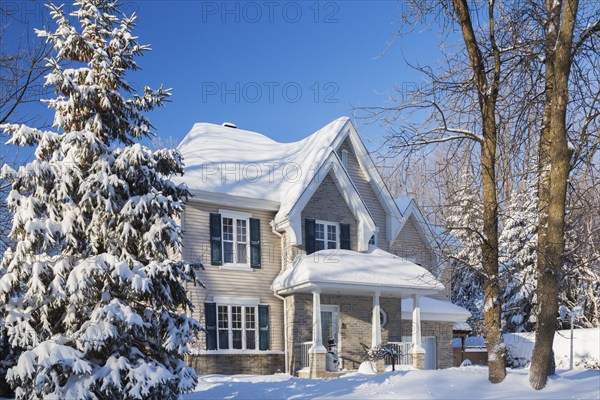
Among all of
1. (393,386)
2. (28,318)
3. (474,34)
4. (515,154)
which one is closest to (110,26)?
(28,318)

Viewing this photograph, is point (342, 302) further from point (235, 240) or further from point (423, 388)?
point (423, 388)

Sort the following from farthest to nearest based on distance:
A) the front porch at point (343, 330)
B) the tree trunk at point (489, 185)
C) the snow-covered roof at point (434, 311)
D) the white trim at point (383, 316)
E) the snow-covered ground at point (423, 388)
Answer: the snow-covered roof at point (434, 311) → the white trim at point (383, 316) → the front porch at point (343, 330) → the tree trunk at point (489, 185) → the snow-covered ground at point (423, 388)

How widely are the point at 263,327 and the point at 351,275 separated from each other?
316 centimetres

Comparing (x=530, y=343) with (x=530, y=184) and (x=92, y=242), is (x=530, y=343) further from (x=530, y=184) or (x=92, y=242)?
(x=92, y=242)

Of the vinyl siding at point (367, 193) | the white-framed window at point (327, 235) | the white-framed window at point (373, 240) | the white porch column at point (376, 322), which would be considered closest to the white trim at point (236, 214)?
the white-framed window at point (327, 235)

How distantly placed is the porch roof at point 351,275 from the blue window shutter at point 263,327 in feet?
2.49

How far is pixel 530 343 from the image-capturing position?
1065 inches

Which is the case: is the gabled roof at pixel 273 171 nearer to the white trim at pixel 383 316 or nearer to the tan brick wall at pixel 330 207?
the tan brick wall at pixel 330 207

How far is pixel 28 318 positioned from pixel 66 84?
3.71 m

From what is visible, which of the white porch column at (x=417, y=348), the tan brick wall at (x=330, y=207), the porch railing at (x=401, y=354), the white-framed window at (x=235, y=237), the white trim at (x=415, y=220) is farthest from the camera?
the white trim at (x=415, y=220)

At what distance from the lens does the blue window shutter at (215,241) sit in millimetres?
18516

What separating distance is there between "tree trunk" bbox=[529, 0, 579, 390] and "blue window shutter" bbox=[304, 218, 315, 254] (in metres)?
10.6

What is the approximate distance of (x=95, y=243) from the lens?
1009cm

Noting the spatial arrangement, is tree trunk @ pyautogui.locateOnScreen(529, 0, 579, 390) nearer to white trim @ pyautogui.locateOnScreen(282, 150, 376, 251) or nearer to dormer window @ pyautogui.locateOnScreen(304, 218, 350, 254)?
white trim @ pyautogui.locateOnScreen(282, 150, 376, 251)
